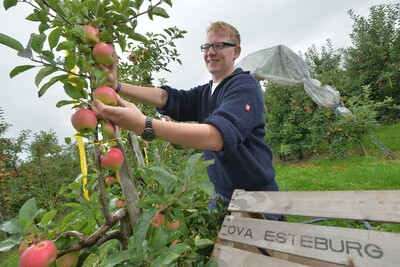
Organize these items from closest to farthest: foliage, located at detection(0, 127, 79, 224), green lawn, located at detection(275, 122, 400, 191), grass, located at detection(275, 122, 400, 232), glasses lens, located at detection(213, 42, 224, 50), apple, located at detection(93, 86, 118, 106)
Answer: apple, located at detection(93, 86, 118, 106)
glasses lens, located at detection(213, 42, 224, 50)
grass, located at detection(275, 122, 400, 232)
green lawn, located at detection(275, 122, 400, 191)
foliage, located at detection(0, 127, 79, 224)

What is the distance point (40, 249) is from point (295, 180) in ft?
Result: 13.0

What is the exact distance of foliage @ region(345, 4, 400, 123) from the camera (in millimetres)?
8992

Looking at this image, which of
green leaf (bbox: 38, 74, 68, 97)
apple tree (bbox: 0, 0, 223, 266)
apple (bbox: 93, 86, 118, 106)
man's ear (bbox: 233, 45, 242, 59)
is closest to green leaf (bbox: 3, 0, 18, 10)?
apple tree (bbox: 0, 0, 223, 266)

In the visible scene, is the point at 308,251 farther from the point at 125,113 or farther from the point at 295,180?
the point at 295,180

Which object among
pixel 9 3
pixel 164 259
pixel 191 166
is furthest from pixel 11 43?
pixel 164 259

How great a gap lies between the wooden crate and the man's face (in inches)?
30.9

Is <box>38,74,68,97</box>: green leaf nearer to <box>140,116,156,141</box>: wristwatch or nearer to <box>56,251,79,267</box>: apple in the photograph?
<box>140,116,156,141</box>: wristwatch

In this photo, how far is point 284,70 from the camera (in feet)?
22.6

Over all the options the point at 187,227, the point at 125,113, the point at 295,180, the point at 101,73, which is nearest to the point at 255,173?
the point at 187,227

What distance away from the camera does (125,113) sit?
2.78 ft

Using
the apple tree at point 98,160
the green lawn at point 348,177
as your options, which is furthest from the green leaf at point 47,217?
the green lawn at point 348,177

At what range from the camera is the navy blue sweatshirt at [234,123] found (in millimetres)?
1105

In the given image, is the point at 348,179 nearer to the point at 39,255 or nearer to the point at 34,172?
the point at 39,255

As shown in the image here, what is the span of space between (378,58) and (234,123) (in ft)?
34.5
